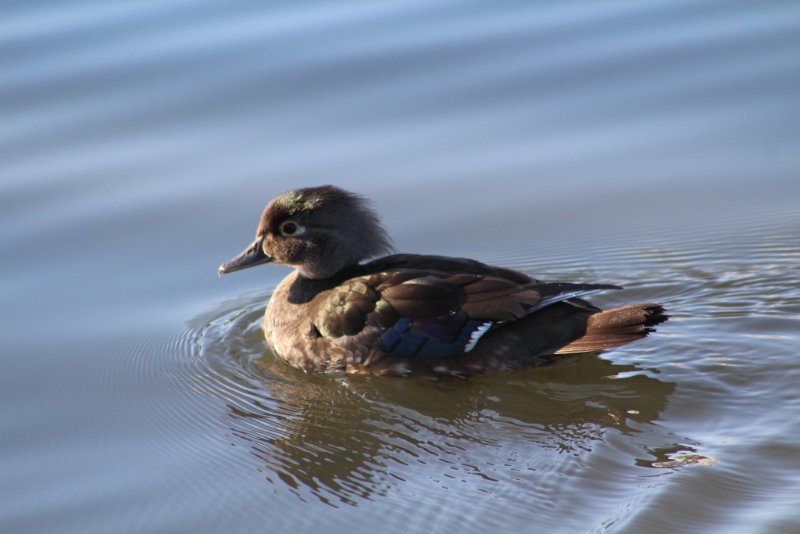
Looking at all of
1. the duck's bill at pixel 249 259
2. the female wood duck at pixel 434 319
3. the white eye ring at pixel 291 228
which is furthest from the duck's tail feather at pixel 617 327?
the duck's bill at pixel 249 259

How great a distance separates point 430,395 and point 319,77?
4651mm

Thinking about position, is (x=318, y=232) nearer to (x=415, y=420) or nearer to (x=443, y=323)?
(x=443, y=323)

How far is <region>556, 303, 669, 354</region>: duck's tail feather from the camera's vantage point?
6402 mm

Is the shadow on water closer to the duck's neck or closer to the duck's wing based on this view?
the duck's wing

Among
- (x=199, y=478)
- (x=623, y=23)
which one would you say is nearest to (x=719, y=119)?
(x=623, y=23)

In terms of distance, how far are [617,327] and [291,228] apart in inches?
87.5

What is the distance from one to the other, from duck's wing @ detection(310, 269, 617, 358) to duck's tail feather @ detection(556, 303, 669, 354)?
0.24m

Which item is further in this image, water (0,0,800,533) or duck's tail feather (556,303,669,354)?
duck's tail feather (556,303,669,354)

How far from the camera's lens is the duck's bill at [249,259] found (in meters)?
7.52

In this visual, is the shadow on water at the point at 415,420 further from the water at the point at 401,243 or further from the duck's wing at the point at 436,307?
the duck's wing at the point at 436,307

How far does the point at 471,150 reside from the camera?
9.34 m

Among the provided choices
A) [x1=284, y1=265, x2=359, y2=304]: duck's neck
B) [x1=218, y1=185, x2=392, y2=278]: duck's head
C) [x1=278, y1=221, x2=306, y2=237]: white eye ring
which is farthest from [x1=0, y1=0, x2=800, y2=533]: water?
[x1=278, y1=221, x2=306, y2=237]: white eye ring

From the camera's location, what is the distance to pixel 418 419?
6215 mm

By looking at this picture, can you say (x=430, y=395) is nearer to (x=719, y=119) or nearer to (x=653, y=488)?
(x=653, y=488)
